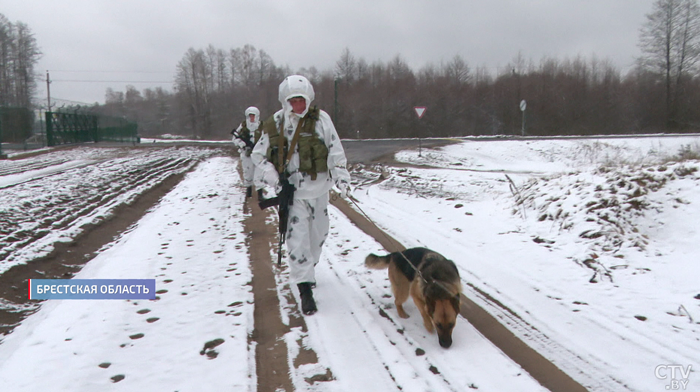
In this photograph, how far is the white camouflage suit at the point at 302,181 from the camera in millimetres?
3891

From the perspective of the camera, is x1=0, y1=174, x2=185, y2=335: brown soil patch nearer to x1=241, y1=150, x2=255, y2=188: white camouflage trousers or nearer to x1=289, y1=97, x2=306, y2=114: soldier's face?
x1=241, y1=150, x2=255, y2=188: white camouflage trousers

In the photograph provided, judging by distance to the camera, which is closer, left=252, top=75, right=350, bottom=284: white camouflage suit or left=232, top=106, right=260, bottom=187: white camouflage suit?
left=252, top=75, right=350, bottom=284: white camouflage suit

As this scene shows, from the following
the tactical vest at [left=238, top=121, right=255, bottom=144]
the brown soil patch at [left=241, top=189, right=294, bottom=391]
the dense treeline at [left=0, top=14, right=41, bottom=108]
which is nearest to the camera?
the brown soil patch at [left=241, top=189, right=294, bottom=391]

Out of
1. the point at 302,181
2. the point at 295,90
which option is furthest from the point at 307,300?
the point at 295,90

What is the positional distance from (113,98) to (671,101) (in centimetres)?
11441

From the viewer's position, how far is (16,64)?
49.5m

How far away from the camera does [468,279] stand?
4.45m

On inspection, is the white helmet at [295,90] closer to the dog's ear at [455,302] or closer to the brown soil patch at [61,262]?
the dog's ear at [455,302]

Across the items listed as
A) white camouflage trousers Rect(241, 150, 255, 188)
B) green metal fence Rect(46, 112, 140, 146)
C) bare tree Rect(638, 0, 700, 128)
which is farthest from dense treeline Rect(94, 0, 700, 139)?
white camouflage trousers Rect(241, 150, 255, 188)

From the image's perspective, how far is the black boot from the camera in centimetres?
369

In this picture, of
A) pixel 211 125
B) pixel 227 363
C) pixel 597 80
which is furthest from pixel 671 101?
pixel 211 125

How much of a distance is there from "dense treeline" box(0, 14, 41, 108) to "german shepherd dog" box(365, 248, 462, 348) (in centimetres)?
6077

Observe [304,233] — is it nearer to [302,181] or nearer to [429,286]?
[302,181]

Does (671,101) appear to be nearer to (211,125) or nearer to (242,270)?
(242,270)
